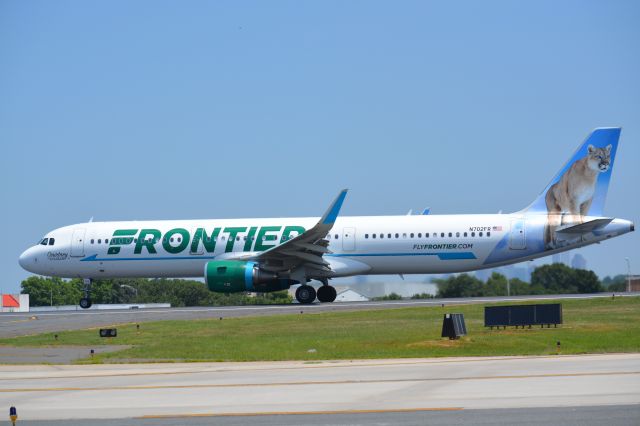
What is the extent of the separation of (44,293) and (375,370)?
244 feet

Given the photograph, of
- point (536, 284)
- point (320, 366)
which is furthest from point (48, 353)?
point (536, 284)

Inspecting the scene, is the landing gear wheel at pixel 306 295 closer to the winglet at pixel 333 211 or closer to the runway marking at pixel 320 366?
the winglet at pixel 333 211

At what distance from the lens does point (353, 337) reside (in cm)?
2519

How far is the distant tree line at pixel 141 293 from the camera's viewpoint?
70375 mm

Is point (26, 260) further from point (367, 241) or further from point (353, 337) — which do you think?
point (353, 337)

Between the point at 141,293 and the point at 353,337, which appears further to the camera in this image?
Answer: the point at 141,293

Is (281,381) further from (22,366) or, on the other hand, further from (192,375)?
(22,366)

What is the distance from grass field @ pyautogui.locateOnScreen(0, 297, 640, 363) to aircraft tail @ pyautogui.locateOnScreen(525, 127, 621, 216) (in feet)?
24.8

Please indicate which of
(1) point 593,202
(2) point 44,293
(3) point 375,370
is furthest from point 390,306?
(2) point 44,293

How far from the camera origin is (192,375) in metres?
18.7

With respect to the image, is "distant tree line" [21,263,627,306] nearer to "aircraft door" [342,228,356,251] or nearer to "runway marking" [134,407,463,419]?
"aircraft door" [342,228,356,251]

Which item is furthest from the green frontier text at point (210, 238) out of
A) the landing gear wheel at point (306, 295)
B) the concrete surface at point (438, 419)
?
the concrete surface at point (438, 419)

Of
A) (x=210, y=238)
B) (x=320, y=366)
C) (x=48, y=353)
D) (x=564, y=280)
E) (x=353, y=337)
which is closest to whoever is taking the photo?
(x=320, y=366)

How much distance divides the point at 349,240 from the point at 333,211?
9.75ft
